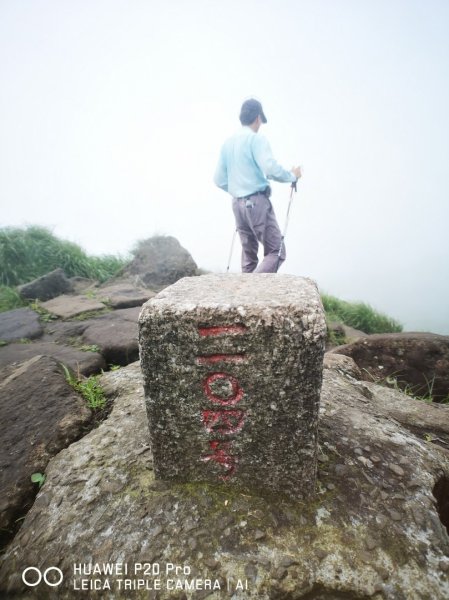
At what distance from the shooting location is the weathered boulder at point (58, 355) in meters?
2.43

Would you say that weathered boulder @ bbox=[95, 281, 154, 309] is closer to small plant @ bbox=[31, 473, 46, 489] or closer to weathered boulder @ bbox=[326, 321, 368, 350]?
weathered boulder @ bbox=[326, 321, 368, 350]

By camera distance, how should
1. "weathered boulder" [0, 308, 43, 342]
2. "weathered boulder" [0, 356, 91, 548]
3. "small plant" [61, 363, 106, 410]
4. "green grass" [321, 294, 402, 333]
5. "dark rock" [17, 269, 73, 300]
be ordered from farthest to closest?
"green grass" [321, 294, 402, 333] < "dark rock" [17, 269, 73, 300] < "weathered boulder" [0, 308, 43, 342] < "small plant" [61, 363, 106, 410] < "weathered boulder" [0, 356, 91, 548]

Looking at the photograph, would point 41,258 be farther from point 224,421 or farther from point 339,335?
point 224,421

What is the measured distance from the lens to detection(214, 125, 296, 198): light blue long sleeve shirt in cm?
362

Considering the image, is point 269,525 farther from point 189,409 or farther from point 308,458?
point 189,409

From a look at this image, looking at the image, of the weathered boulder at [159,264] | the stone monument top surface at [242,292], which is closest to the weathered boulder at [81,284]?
the weathered boulder at [159,264]

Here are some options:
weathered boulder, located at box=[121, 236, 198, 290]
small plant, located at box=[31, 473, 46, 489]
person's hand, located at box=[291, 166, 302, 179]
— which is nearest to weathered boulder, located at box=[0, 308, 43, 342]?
weathered boulder, located at box=[121, 236, 198, 290]

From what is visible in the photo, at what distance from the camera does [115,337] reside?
2.94 meters

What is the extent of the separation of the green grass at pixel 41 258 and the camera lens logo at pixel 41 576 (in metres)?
5.70

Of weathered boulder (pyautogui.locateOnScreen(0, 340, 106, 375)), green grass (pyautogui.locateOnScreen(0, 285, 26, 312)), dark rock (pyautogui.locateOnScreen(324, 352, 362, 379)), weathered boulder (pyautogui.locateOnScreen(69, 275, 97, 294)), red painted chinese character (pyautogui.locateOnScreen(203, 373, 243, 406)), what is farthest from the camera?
weathered boulder (pyautogui.locateOnScreen(69, 275, 97, 294))

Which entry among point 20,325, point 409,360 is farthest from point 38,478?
point 409,360

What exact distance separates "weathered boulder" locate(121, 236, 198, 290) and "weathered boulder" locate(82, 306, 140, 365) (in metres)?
2.12

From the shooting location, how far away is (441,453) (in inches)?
60.6

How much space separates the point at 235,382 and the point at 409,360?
2397mm
